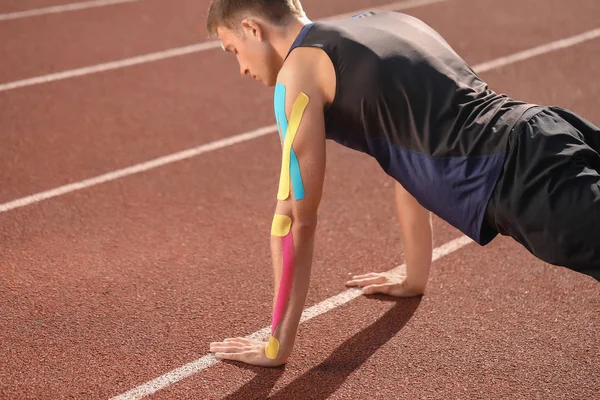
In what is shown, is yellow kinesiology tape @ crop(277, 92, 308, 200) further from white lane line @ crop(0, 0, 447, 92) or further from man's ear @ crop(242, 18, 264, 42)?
white lane line @ crop(0, 0, 447, 92)

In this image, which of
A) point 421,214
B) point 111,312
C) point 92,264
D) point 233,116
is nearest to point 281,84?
point 421,214

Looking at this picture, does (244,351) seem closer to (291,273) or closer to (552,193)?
(291,273)

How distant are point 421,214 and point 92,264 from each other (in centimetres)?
171

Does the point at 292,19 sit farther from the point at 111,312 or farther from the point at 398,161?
the point at 111,312

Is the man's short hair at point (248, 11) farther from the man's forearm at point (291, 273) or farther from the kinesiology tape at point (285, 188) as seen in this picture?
the man's forearm at point (291, 273)

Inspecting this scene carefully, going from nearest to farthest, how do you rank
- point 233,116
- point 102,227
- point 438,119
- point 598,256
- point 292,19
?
point 598,256 < point 438,119 < point 292,19 < point 102,227 < point 233,116

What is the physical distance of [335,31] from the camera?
3.02 meters

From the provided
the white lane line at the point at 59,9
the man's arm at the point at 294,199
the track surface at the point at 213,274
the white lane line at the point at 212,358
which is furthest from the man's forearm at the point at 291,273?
the white lane line at the point at 59,9

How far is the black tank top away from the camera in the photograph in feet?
9.33

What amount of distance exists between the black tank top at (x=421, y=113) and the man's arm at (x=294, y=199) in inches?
3.9

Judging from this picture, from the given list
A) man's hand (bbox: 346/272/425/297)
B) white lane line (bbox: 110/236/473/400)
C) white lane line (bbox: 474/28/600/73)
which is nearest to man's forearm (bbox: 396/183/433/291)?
man's hand (bbox: 346/272/425/297)

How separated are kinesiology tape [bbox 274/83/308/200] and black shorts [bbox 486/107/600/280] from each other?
70 cm

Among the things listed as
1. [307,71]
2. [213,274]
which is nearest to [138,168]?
[213,274]

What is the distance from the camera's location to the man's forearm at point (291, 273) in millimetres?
3232
